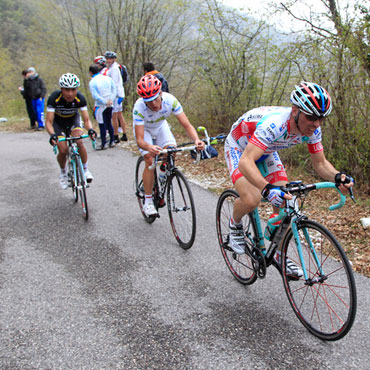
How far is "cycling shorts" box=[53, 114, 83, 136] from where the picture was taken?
6.41 m

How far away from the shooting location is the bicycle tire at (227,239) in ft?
11.8

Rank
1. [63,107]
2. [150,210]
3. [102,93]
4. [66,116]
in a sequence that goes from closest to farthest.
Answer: [150,210] → [63,107] → [66,116] → [102,93]

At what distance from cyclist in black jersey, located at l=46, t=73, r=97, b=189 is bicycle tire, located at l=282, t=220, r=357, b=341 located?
153 inches

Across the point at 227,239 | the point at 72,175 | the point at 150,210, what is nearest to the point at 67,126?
the point at 72,175

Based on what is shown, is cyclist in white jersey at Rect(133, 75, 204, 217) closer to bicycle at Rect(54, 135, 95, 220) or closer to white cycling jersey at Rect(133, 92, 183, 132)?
white cycling jersey at Rect(133, 92, 183, 132)

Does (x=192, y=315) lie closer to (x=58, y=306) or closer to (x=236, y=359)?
(x=236, y=359)

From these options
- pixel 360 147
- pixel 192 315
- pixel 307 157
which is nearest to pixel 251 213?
pixel 192 315

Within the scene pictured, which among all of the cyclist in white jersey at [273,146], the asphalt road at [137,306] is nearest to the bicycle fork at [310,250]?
the cyclist in white jersey at [273,146]

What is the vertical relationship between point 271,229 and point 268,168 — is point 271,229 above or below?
below

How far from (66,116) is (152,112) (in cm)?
225

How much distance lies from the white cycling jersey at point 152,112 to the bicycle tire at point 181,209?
2.54ft

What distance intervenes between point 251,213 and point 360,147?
3.43m

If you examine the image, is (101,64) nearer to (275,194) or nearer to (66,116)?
(66,116)

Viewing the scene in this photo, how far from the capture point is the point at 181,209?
474 centimetres
